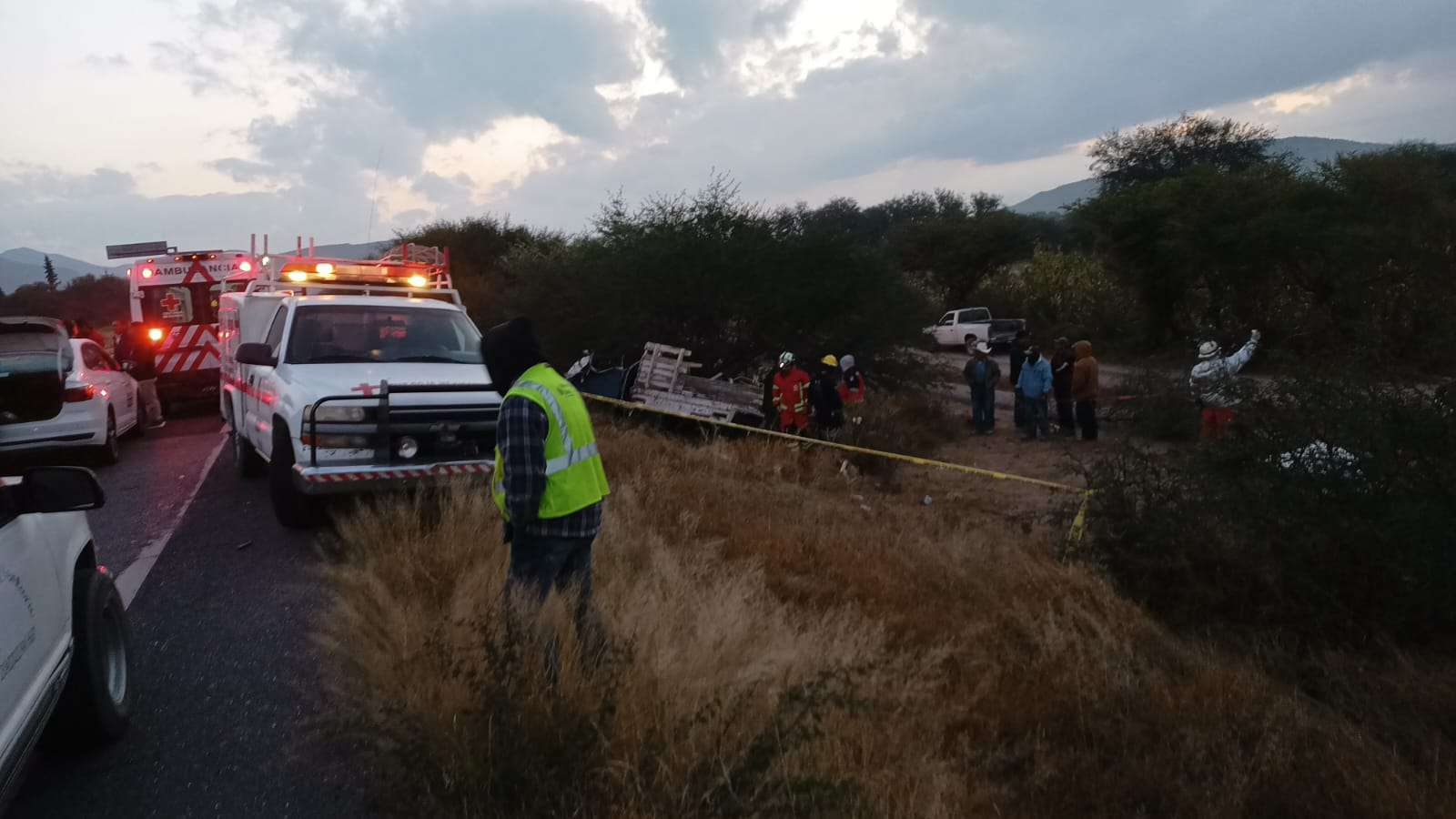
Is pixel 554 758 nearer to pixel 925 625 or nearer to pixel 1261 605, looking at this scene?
pixel 925 625

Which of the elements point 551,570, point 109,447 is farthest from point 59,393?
point 551,570

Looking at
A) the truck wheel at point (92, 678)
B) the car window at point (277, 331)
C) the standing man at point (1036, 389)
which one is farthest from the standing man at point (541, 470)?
the standing man at point (1036, 389)

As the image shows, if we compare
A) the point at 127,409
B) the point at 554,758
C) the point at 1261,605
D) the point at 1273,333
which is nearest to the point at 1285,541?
the point at 1261,605

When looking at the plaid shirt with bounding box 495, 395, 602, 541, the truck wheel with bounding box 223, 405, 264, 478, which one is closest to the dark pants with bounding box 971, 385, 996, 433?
the truck wheel with bounding box 223, 405, 264, 478

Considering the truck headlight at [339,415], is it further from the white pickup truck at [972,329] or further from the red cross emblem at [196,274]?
the white pickup truck at [972,329]

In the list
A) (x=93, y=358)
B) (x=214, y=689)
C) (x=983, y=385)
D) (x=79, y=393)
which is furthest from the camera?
(x=983, y=385)

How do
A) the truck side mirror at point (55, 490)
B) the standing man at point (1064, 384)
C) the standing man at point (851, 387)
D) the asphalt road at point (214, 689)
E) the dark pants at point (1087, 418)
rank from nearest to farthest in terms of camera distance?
the truck side mirror at point (55, 490), the asphalt road at point (214, 689), the standing man at point (851, 387), the dark pants at point (1087, 418), the standing man at point (1064, 384)

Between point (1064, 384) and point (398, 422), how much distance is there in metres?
11.8

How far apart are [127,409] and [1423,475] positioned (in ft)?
44.7

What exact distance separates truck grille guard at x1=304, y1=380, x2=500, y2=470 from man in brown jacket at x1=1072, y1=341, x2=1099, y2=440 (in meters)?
10.5

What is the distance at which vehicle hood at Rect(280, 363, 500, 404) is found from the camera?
7.46m

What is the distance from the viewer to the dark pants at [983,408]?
1781 centimetres

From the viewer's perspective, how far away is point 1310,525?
6191 millimetres

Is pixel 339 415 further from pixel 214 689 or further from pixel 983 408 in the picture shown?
pixel 983 408
